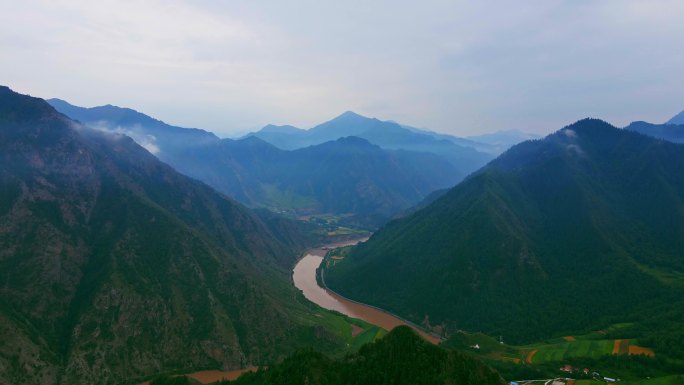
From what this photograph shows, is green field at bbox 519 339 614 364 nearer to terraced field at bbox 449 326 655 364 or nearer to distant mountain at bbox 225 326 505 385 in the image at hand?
terraced field at bbox 449 326 655 364

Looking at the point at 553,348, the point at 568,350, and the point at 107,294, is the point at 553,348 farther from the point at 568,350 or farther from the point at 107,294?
the point at 107,294

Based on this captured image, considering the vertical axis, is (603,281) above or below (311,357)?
above

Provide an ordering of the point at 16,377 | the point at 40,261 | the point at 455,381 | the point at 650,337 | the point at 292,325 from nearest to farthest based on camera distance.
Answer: the point at 455,381, the point at 16,377, the point at 650,337, the point at 40,261, the point at 292,325

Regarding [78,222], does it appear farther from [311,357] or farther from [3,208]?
[311,357]

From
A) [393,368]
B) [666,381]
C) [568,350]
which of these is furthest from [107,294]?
[666,381]

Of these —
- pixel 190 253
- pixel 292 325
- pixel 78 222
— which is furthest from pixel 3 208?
pixel 292 325
